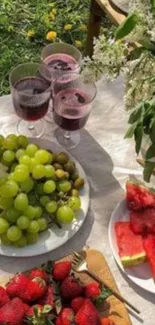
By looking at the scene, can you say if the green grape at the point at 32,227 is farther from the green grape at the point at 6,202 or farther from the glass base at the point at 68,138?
the glass base at the point at 68,138

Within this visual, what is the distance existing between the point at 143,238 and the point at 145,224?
3cm

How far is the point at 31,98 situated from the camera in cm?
138

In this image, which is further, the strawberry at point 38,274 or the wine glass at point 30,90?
the wine glass at point 30,90

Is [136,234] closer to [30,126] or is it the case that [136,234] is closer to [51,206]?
[51,206]

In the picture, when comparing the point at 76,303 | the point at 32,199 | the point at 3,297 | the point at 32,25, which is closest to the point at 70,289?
the point at 76,303

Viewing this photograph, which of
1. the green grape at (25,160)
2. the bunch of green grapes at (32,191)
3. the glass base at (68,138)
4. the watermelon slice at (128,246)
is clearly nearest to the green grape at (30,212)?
the bunch of green grapes at (32,191)

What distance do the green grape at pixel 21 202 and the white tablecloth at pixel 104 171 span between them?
Result: 137mm

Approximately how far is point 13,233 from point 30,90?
40 centimetres

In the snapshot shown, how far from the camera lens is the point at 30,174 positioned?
4.19 ft

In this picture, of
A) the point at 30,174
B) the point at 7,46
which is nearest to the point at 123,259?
the point at 30,174

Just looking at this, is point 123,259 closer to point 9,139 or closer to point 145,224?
point 145,224

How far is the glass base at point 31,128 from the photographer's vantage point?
152 cm

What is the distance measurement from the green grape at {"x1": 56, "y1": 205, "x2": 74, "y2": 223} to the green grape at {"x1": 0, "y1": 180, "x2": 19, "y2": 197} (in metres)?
0.11

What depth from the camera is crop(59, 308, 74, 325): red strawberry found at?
42.2 inches
